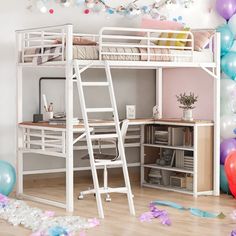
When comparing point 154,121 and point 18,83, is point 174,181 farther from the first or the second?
point 18,83

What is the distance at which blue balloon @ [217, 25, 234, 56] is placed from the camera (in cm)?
732

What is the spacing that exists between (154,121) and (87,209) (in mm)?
1730

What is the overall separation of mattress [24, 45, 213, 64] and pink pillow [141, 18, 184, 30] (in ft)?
2.75

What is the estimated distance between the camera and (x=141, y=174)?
777 centimetres

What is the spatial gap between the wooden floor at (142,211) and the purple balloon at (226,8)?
216 centimetres

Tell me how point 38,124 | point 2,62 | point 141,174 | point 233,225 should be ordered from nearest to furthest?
point 233,225 < point 38,124 < point 2,62 < point 141,174

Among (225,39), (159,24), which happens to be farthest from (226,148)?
(159,24)

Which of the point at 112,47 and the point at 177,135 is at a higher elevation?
the point at 112,47

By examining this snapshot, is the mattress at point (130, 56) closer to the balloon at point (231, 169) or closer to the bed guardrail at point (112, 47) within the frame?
the bed guardrail at point (112, 47)

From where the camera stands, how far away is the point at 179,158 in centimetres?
732

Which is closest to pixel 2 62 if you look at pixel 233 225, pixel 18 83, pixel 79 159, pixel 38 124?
pixel 18 83

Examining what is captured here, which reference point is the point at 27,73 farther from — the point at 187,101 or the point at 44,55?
the point at 187,101

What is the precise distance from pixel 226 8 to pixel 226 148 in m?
1.69

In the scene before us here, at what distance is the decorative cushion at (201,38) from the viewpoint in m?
7.11
